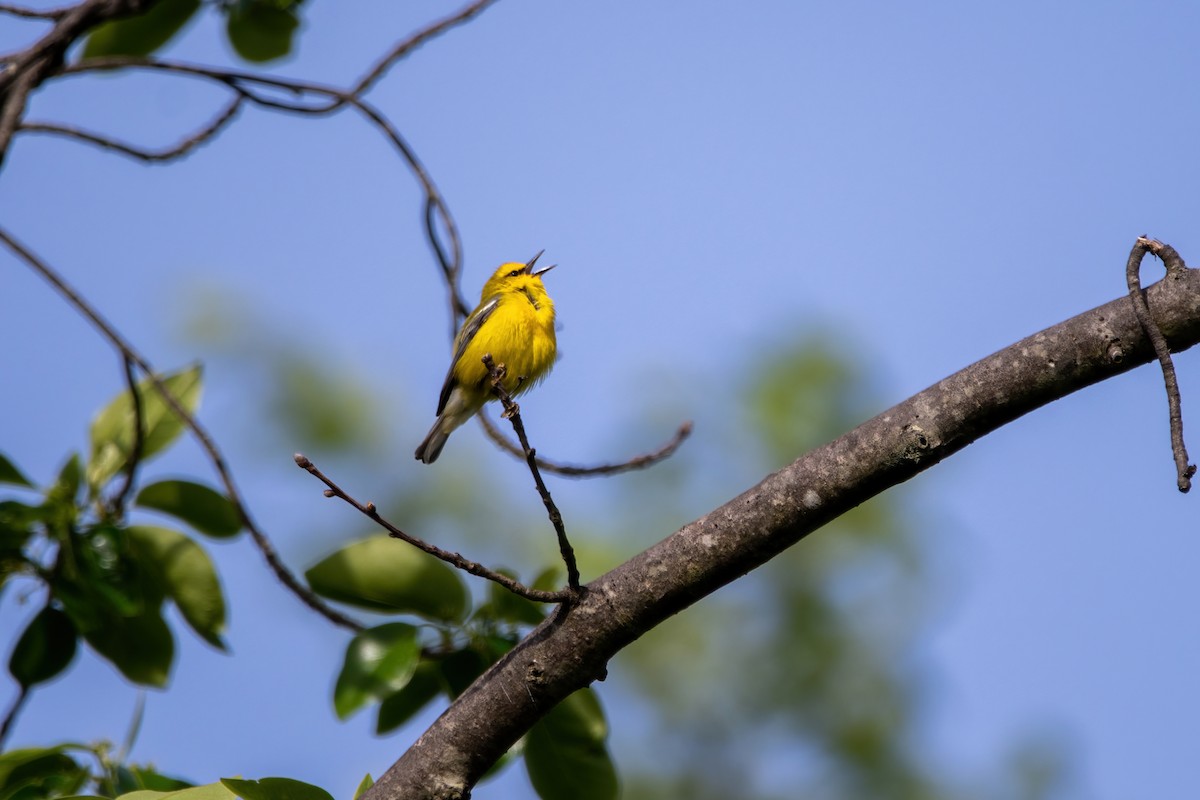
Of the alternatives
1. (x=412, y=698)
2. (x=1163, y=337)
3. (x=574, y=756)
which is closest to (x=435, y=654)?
(x=412, y=698)

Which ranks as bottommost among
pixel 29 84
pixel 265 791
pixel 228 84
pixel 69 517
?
pixel 265 791

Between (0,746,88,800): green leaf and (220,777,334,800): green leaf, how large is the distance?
80 centimetres

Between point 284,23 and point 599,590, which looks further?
point 284,23

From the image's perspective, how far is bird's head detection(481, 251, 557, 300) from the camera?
664 centimetres

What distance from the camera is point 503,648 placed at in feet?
10.4

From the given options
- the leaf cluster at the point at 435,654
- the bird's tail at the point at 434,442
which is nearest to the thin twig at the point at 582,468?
the leaf cluster at the point at 435,654

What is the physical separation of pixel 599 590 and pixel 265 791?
0.80 m

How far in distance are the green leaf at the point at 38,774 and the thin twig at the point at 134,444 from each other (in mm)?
1000

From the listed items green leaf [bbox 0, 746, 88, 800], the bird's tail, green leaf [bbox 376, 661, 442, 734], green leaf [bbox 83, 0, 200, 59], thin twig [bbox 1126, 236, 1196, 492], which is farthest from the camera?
the bird's tail

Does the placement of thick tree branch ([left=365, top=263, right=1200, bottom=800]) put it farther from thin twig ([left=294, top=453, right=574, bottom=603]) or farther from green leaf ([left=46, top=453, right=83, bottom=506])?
green leaf ([left=46, top=453, right=83, bottom=506])

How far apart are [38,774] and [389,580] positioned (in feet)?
3.26

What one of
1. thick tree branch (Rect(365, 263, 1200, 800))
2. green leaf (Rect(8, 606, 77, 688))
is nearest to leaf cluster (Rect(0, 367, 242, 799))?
green leaf (Rect(8, 606, 77, 688))

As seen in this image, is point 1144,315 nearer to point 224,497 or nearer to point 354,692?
point 354,692

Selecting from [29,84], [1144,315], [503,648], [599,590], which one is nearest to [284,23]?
[29,84]
